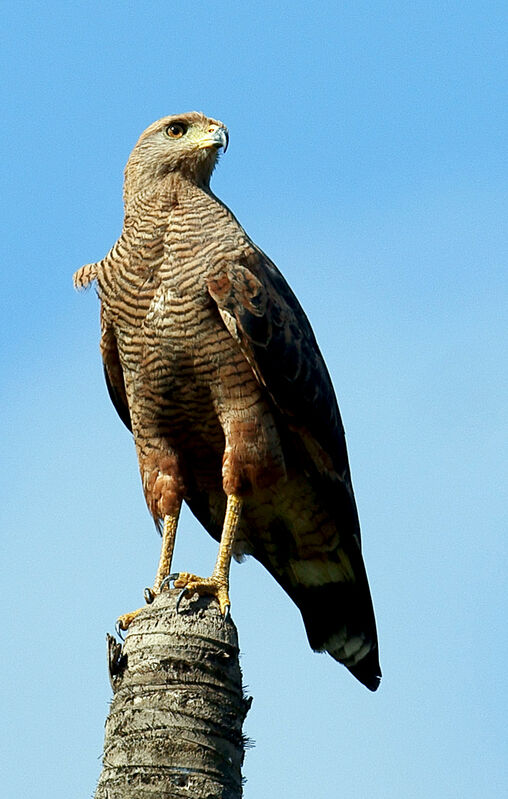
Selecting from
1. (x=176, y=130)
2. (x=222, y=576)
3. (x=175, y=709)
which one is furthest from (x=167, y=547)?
(x=176, y=130)

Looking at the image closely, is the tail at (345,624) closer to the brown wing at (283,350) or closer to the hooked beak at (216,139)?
the brown wing at (283,350)

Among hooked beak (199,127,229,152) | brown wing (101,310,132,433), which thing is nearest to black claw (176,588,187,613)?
brown wing (101,310,132,433)

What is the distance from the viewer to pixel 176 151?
750 centimetres

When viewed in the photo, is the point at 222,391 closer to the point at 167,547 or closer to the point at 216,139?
the point at 167,547

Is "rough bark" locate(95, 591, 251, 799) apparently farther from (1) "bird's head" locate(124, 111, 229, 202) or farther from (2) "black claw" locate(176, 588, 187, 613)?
(1) "bird's head" locate(124, 111, 229, 202)

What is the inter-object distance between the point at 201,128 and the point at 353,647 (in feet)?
10.6

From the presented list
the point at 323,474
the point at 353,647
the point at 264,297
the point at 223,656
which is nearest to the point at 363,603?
the point at 353,647

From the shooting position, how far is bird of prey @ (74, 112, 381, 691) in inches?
262

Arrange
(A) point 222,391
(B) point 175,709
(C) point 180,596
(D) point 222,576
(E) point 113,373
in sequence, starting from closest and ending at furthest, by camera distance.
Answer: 1. (B) point 175,709
2. (C) point 180,596
3. (D) point 222,576
4. (A) point 222,391
5. (E) point 113,373

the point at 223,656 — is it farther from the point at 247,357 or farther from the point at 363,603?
the point at 363,603

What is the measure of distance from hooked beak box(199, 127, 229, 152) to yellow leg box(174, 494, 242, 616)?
2.19 metres

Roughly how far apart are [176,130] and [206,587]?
319 cm

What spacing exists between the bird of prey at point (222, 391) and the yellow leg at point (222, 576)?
0.01m

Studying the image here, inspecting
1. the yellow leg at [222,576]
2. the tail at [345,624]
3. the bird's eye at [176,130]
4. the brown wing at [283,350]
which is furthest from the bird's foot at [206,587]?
the bird's eye at [176,130]
